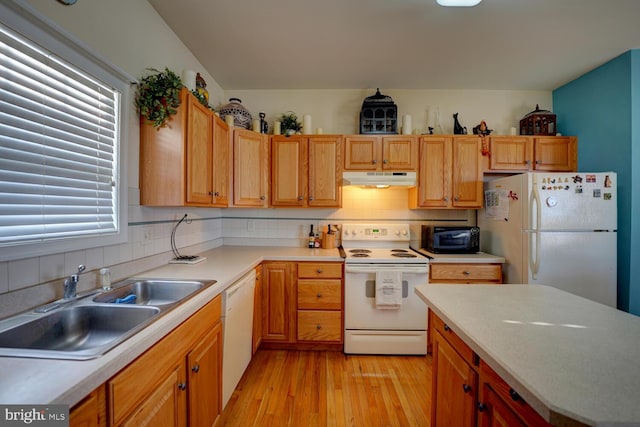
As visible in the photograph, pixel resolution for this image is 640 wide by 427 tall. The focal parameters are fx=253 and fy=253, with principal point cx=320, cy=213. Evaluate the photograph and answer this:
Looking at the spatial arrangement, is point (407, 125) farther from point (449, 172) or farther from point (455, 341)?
point (455, 341)

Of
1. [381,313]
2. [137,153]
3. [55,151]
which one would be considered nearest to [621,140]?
[381,313]

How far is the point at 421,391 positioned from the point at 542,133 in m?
2.89

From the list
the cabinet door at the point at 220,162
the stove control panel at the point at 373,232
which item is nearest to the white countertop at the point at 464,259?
the stove control panel at the point at 373,232

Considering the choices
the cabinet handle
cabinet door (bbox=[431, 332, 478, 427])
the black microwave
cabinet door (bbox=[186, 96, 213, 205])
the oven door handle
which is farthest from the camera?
the black microwave

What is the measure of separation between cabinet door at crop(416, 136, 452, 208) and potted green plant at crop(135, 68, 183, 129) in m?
2.28

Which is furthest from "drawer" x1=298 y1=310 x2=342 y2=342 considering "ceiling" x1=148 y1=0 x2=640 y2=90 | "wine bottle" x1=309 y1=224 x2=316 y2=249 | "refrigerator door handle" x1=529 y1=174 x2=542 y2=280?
"ceiling" x1=148 y1=0 x2=640 y2=90

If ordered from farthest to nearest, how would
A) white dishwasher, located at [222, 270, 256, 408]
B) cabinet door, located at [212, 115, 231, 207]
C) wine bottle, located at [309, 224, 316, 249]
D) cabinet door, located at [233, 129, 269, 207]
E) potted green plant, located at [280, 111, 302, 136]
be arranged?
wine bottle, located at [309, 224, 316, 249] → potted green plant, located at [280, 111, 302, 136] → cabinet door, located at [233, 129, 269, 207] → cabinet door, located at [212, 115, 231, 207] → white dishwasher, located at [222, 270, 256, 408]

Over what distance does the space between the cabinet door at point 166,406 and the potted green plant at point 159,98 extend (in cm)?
144

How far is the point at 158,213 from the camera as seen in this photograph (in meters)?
1.84

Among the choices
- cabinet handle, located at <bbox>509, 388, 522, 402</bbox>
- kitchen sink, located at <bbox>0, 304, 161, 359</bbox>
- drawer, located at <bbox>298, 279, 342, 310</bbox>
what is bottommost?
drawer, located at <bbox>298, 279, 342, 310</bbox>

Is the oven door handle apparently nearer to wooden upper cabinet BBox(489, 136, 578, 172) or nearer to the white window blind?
wooden upper cabinet BBox(489, 136, 578, 172)

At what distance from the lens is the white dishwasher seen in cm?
157

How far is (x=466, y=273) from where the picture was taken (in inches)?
95.0

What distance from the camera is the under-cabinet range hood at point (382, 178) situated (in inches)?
97.7
